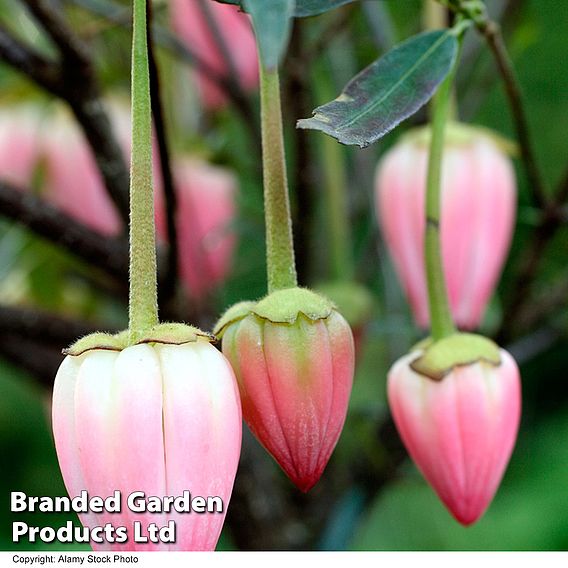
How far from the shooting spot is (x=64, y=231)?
0.53 m

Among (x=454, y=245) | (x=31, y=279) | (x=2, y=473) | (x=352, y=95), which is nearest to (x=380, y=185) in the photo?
(x=454, y=245)

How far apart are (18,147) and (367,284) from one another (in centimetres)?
30

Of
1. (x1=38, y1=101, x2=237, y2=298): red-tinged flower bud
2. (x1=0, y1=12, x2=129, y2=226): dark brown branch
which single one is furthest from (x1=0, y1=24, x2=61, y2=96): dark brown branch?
(x1=38, y1=101, x2=237, y2=298): red-tinged flower bud

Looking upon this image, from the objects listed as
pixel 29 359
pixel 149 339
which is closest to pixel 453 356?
pixel 149 339

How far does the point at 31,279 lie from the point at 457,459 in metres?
0.47

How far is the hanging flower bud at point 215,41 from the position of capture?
708 millimetres

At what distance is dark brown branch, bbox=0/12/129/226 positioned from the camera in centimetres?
49

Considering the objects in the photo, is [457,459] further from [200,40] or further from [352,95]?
[200,40]

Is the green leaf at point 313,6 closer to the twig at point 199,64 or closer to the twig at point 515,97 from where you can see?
the twig at point 515,97

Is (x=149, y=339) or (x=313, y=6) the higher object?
(x=313, y=6)

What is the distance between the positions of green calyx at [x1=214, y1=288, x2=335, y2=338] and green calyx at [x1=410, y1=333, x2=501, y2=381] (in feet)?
0.20

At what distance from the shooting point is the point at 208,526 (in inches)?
11.7

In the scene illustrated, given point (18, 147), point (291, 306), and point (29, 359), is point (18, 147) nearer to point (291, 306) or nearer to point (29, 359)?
point (29, 359)

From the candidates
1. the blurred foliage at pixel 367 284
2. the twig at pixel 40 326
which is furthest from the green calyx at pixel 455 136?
the twig at pixel 40 326
